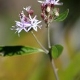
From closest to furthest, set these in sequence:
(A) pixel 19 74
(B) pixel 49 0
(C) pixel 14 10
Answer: (B) pixel 49 0
(A) pixel 19 74
(C) pixel 14 10

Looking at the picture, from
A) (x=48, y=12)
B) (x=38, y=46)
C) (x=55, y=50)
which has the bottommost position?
(x=38, y=46)

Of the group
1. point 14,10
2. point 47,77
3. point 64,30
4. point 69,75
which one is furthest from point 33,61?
point 14,10

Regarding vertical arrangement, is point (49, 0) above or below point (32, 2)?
above

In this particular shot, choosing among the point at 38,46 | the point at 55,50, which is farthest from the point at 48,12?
the point at 38,46

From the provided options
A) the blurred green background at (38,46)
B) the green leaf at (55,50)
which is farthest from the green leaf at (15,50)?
the blurred green background at (38,46)

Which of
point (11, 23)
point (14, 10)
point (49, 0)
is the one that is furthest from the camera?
point (14, 10)

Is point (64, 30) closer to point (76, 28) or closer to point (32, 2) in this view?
point (76, 28)

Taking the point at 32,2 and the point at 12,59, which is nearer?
the point at 12,59

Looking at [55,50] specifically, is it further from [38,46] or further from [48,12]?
[38,46]
